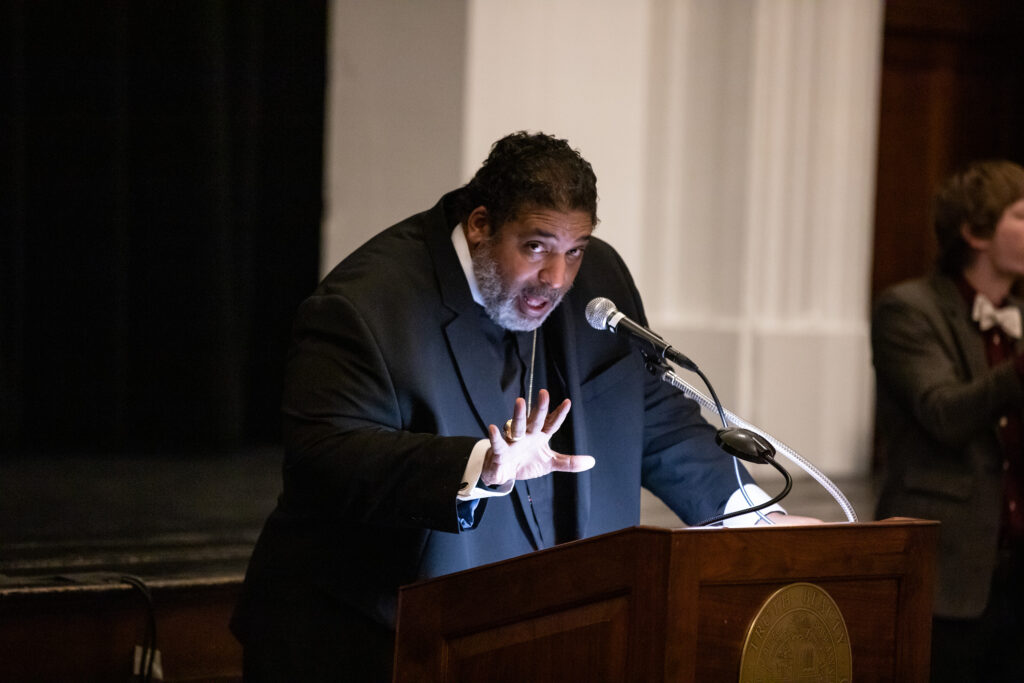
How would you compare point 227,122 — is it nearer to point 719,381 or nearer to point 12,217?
point 12,217

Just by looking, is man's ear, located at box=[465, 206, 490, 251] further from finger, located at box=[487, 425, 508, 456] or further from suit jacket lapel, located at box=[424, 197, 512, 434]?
finger, located at box=[487, 425, 508, 456]

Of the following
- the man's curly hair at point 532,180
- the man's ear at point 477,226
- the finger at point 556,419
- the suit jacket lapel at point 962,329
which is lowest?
the finger at point 556,419

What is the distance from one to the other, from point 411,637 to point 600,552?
0.40 metres

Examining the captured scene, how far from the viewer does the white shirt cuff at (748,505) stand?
2.21 meters

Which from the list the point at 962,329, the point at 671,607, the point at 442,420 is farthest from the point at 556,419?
the point at 962,329

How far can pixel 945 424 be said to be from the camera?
9.05ft

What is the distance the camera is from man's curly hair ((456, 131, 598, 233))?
2.21 meters

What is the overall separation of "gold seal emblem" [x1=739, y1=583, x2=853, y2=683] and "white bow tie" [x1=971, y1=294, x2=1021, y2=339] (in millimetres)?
1518

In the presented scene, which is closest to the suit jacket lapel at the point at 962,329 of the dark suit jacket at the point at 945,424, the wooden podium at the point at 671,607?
the dark suit jacket at the point at 945,424

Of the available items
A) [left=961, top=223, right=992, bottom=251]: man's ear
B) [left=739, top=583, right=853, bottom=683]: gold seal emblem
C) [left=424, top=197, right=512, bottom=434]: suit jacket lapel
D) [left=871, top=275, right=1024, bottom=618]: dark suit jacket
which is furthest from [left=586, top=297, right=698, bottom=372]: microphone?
[left=961, top=223, right=992, bottom=251]: man's ear

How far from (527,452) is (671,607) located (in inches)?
17.1

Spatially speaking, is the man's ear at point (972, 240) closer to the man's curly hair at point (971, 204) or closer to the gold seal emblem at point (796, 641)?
the man's curly hair at point (971, 204)

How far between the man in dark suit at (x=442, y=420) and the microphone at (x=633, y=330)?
19 cm

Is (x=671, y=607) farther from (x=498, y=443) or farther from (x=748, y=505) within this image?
(x=748, y=505)
